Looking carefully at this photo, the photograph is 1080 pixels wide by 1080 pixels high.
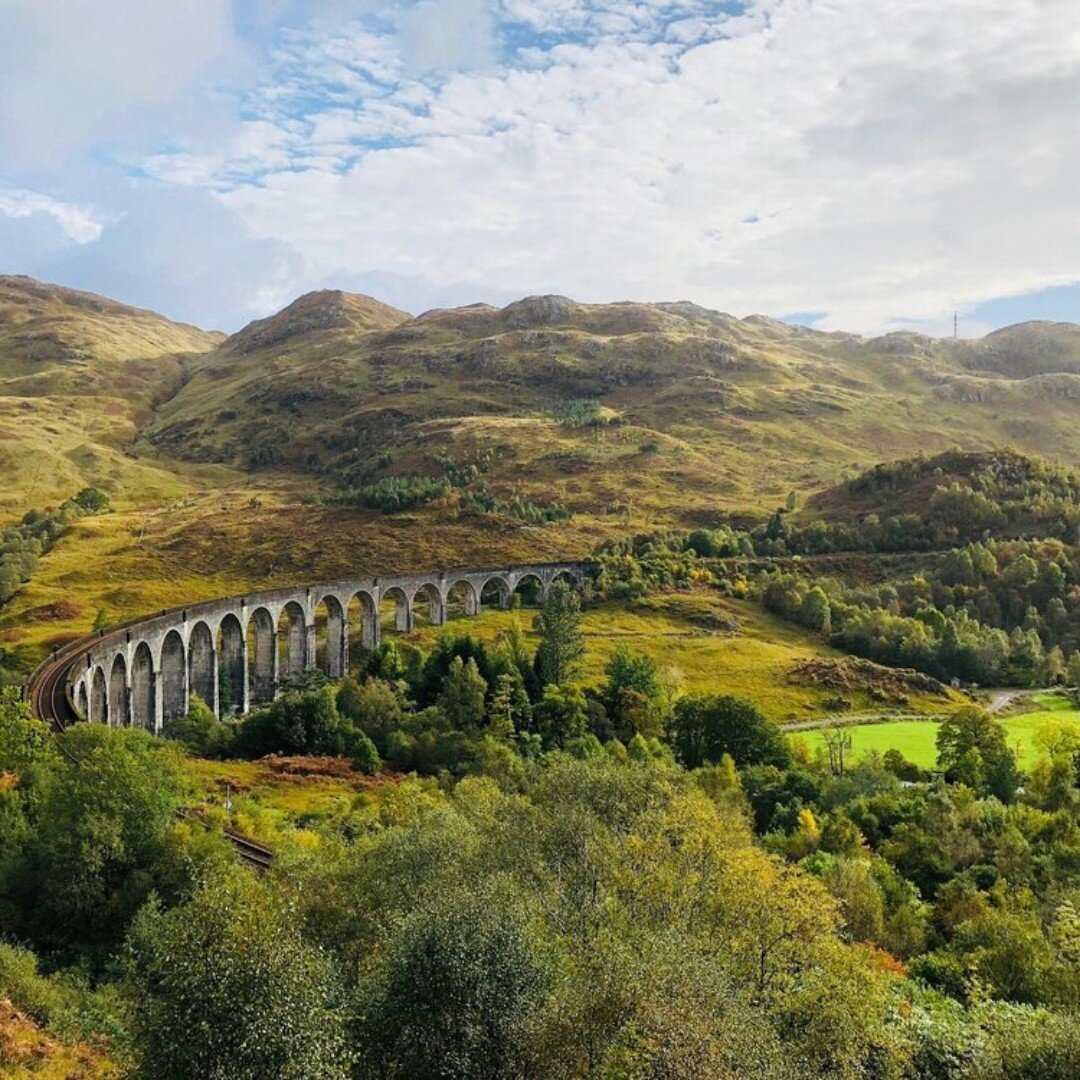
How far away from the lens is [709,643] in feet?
332

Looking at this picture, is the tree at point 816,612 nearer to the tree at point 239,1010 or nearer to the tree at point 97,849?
the tree at point 97,849

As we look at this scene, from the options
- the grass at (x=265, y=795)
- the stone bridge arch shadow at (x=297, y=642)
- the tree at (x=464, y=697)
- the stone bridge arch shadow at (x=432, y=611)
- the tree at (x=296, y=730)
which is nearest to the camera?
the grass at (x=265, y=795)

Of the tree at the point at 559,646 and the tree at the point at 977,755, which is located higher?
the tree at the point at 559,646

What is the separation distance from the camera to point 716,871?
29844 millimetres

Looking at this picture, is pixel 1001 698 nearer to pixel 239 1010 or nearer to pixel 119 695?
pixel 119 695

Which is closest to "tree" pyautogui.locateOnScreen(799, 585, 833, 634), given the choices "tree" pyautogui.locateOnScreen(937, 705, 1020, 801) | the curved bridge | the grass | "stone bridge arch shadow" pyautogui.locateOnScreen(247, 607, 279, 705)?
the curved bridge

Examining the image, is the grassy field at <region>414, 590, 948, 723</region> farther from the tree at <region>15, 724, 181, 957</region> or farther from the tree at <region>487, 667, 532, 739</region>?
the tree at <region>15, 724, 181, 957</region>

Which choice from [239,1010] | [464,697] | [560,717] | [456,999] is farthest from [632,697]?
[239,1010]

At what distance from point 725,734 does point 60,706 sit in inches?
1780

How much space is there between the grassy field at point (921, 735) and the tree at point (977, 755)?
3133 millimetres

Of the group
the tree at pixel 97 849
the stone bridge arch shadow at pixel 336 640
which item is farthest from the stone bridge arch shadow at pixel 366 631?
the tree at pixel 97 849

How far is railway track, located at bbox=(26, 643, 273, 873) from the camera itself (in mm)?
37469

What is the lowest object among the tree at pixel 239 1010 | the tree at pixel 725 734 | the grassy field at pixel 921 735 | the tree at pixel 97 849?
the grassy field at pixel 921 735

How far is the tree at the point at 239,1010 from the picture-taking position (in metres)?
17.4
